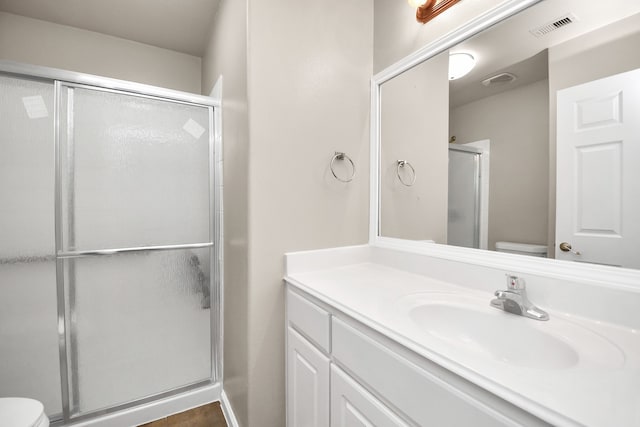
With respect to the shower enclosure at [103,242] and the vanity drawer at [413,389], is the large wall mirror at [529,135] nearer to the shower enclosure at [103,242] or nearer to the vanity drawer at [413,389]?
the vanity drawer at [413,389]

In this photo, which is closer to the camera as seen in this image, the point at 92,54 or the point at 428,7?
the point at 428,7

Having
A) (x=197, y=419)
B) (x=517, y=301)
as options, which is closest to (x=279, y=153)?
(x=517, y=301)

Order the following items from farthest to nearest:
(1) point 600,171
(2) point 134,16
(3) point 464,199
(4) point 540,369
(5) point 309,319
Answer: (2) point 134,16 → (3) point 464,199 → (5) point 309,319 → (1) point 600,171 → (4) point 540,369

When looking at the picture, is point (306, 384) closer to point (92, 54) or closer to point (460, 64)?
point (460, 64)

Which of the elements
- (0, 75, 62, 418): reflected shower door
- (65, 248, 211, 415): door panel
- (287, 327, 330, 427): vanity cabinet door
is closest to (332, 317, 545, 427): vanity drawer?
(287, 327, 330, 427): vanity cabinet door

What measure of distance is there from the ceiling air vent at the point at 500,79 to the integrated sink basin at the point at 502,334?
0.85 meters

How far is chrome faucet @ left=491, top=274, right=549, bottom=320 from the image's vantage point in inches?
33.9

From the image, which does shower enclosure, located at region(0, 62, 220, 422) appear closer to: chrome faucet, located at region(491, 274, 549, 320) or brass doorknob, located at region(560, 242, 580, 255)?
chrome faucet, located at region(491, 274, 549, 320)

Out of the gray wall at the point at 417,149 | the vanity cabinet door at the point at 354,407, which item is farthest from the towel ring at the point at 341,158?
the vanity cabinet door at the point at 354,407

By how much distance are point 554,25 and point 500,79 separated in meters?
0.21

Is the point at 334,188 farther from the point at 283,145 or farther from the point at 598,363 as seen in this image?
the point at 598,363

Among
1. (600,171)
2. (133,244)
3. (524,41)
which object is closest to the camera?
(600,171)

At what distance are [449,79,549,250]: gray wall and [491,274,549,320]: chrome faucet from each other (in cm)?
19

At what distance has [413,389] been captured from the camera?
673mm
